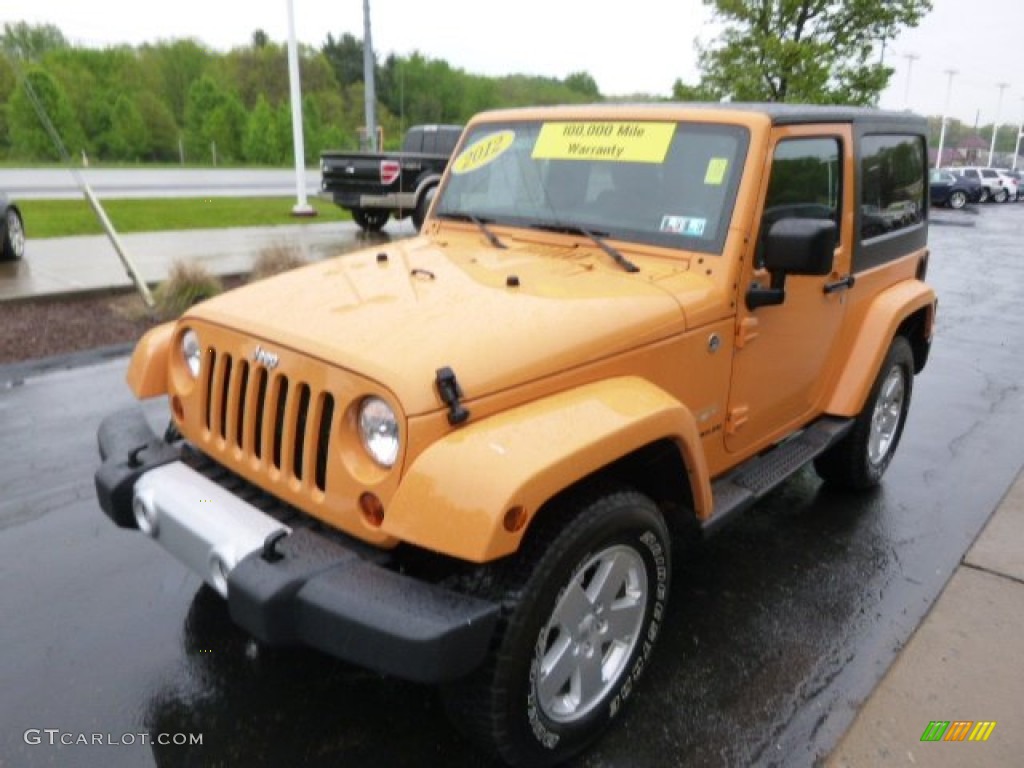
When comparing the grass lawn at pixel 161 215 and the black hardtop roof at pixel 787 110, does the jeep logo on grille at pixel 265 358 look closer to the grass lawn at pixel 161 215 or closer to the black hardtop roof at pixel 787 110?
the black hardtop roof at pixel 787 110

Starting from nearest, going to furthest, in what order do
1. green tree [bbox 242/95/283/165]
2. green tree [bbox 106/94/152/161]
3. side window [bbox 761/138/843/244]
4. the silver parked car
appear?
1. side window [bbox 761/138/843/244]
2. the silver parked car
3. green tree [bbox 242/95/283/165]
4. green tree [bbox 106/94/152/161]

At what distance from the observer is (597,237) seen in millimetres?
3271

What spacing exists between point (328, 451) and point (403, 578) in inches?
16.4

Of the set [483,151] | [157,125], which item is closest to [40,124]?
A: [157,125]

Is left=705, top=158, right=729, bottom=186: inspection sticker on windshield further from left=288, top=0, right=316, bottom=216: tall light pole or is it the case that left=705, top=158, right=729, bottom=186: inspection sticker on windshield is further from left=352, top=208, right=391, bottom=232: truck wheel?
left=288, top=0, right=316, bottom=216: tall light pole

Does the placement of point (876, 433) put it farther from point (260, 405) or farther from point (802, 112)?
point (260, 405)

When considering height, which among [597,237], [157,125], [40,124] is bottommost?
[597,237]

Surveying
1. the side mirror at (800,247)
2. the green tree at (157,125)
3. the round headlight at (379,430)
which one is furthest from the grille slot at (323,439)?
the green tree at (157,125)

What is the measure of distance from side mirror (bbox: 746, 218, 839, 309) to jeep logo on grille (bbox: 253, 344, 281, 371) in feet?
5.67

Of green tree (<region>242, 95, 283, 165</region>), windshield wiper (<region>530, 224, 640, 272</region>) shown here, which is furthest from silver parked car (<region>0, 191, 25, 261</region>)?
green tree (<region>242, 95, 283, 165</region>)

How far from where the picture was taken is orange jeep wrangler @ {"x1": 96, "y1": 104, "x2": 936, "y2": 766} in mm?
2096

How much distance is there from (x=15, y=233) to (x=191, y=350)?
28.3ft

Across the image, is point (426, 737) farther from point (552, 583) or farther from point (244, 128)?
point (244, 128)

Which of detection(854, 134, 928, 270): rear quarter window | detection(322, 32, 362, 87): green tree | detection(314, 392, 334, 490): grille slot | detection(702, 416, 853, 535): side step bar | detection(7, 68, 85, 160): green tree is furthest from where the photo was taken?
detection(7, 68, 85, 160): green tree
